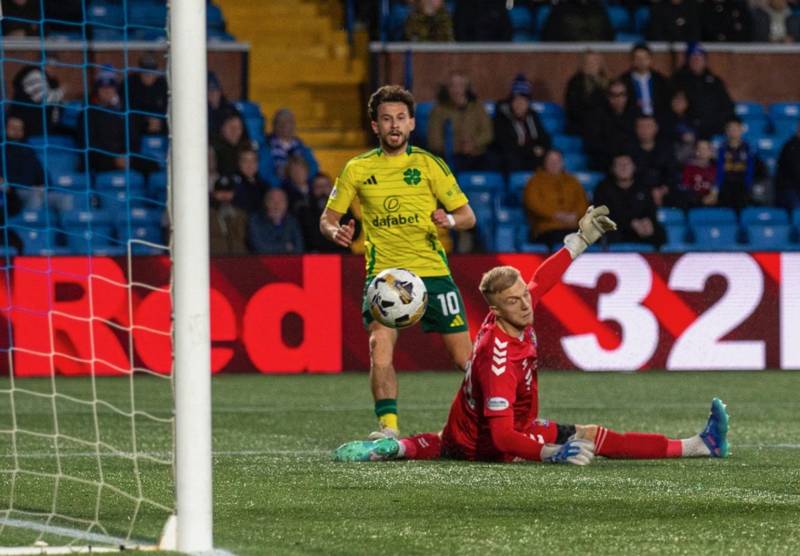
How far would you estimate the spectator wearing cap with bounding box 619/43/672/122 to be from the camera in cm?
1678

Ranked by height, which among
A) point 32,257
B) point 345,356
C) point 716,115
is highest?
point 716,115

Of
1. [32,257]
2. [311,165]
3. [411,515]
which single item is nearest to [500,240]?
[311,165]

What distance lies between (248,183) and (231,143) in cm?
54

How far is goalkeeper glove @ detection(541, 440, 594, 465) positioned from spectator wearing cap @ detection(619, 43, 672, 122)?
9958mm

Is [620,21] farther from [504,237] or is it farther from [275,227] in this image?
[275,227]

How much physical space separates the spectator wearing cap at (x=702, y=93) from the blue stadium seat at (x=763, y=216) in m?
1.11

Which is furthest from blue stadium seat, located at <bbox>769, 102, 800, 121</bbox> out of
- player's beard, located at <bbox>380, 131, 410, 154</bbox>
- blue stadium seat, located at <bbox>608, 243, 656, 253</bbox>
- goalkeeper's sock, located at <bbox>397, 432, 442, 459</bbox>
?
goalkeeper's sock, located at <bbox>397, 432, 442, 459</bbox>

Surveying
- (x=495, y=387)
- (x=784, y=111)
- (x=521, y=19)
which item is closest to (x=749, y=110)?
(x=784, y=111)

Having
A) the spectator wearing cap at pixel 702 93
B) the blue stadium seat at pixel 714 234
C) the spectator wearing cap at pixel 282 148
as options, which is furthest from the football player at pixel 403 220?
the spectator wearing cap at pixel 702 93

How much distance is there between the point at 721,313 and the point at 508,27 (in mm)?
5086

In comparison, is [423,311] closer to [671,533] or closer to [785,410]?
[671,533]

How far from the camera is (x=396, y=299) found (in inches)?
317

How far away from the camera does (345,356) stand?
13.9 metres

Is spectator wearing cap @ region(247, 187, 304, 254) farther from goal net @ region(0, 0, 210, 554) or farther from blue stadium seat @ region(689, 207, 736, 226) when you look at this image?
blue stadium seat @ region(689, 207, 736, 226)
